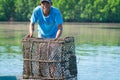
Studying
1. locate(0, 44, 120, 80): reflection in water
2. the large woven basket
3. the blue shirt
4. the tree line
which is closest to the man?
the blue shirt

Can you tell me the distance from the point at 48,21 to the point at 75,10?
95.1 meters

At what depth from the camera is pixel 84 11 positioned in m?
102

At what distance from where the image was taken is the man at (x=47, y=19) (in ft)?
28.3

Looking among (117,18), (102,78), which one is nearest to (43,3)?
(102,78)

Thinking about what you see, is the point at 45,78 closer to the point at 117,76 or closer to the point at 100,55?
the point at 117,76

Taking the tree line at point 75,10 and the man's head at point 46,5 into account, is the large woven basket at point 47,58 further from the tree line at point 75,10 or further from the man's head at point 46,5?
the tree line at point 75,10

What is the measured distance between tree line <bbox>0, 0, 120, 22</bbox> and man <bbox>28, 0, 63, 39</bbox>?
288 feet

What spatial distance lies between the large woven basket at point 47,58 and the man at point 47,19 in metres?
0.38

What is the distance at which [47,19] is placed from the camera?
346 inches

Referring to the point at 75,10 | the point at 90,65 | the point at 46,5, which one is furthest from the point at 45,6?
the point at 75,10

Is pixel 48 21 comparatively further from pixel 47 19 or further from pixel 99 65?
pixel 99 65

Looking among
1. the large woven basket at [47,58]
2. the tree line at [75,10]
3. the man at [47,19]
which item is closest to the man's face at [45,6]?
the man at [47,19]

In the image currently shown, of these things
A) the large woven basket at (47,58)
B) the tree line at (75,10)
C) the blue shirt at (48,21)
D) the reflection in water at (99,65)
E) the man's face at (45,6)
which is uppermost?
the man's face at (45,6)

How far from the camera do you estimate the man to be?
8.64m
